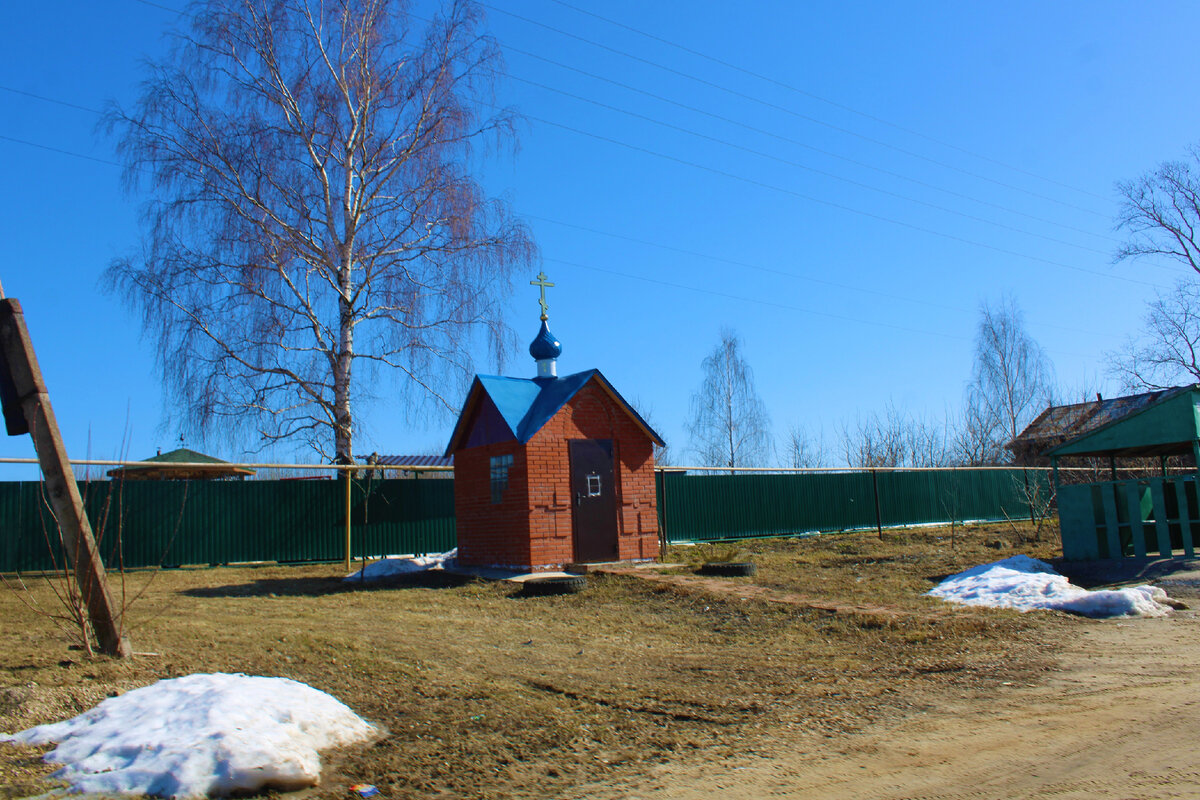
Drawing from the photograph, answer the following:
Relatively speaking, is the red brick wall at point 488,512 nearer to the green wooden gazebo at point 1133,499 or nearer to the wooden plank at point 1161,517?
the green wooden gazebo at point 1133,499

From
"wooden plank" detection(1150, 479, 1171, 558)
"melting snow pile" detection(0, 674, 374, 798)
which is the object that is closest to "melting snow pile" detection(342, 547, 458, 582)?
"melting snow pile" detection(0, 674, 374, 798)

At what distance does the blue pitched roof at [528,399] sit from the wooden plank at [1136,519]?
6.75 m

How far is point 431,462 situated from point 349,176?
40.6ft

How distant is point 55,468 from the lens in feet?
17.5

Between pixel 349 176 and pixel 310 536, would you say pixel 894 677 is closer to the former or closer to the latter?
pixel 310 536

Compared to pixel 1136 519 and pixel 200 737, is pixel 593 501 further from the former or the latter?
pixel 200 737

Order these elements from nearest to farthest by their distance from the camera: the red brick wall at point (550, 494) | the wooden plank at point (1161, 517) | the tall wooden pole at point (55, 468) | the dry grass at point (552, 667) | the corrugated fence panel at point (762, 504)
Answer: the dry grass at point (552, 667) → the tall wooden pole at point (55, 468) → the wooden plank at point (1161, 517) → the red brick wall at point (550, 494) → the corrugated fence panel at point (762, 504)

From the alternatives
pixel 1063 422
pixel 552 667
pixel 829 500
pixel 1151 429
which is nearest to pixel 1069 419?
pixel 1063 422

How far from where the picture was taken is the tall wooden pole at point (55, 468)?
205 inches

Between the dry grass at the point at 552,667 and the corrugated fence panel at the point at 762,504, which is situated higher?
the corrugated fence panel at the point at 762,504

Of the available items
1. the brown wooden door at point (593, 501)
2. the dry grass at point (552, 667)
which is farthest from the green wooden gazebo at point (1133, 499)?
the brown wooden door at point (593, 501)

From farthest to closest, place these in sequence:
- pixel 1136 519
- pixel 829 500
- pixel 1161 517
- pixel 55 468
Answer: pixel 829 500 → pixel 1136 519 → pixel 1161 517 → pixel 55 468

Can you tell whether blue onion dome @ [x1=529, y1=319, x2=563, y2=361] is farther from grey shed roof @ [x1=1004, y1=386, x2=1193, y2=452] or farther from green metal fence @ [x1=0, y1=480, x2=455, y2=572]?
grey shed roof @ [x1=1004, y1=386, x2=1193, y2=452]

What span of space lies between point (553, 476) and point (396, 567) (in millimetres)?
3572
